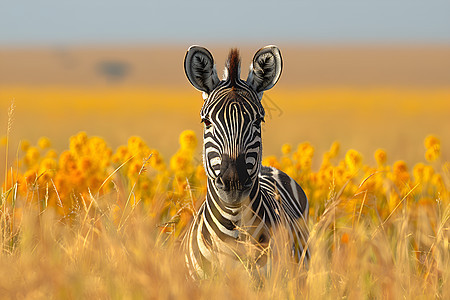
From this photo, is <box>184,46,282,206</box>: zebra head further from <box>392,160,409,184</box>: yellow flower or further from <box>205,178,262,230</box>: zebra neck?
<box>392,160,409,184</box>: yellow flower

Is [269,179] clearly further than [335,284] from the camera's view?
Yes

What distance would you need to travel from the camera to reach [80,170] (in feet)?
20.5

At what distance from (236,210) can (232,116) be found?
623 mm

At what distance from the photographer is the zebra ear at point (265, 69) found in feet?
14.2

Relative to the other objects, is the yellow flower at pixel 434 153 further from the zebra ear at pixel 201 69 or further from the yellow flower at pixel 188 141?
the zebra ear at pixel 201 69

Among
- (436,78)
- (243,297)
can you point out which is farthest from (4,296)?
(436,78)

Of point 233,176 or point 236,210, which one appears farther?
point 236,210

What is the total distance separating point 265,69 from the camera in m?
4.39

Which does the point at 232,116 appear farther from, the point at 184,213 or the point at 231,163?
the point at 184,213

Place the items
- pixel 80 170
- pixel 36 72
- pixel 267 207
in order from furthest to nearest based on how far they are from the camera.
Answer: pixel 36 72 < pixel 80 170 < pixel 267 207

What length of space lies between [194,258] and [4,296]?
135 centimetres

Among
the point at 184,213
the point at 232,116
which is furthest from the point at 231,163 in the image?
the point at 184,213

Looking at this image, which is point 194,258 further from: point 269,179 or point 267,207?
point 269,179

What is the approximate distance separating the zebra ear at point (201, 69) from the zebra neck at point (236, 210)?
0.71 meters
